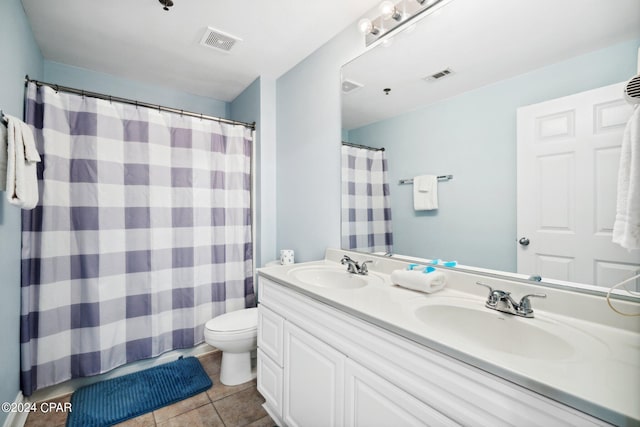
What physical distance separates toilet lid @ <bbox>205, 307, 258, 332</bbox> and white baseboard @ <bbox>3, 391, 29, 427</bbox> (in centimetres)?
96

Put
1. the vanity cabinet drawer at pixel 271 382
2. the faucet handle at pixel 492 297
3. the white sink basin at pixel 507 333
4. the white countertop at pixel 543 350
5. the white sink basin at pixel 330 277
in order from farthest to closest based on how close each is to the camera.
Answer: the white sink basin at pixel 330 277 → the vanity cabinet drawer at pixel 271 382 → the faucet handle at pixel 492 297 → the white sink basin at pixel 507 333 → the white countertop at pixel 543 350

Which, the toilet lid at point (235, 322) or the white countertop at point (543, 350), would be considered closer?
the white countertop at point (543, 350)

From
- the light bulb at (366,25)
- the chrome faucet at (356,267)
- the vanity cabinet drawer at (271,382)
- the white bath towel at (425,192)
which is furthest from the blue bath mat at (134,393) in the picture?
the light bulb at (366,25)

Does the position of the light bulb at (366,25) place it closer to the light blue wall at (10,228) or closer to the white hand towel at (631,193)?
the white hand towel at (631,193)

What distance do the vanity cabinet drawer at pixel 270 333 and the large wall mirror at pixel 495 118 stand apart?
2.52ft

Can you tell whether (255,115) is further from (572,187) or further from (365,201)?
(572,187)

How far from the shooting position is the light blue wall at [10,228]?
1.31 metres

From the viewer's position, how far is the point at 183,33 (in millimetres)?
1829

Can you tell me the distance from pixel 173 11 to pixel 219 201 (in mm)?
1286

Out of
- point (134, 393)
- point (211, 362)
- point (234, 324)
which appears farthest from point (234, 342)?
point (134, 393)

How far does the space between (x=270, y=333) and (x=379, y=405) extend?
791mm

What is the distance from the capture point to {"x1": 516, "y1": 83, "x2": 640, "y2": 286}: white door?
0.85m

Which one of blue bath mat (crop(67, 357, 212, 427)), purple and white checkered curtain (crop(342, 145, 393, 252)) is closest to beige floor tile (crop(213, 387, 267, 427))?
blue bath mat (crop(67, 357, 212, 427))

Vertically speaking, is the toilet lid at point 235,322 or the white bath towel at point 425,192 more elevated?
the white bath towel at point 425,192
